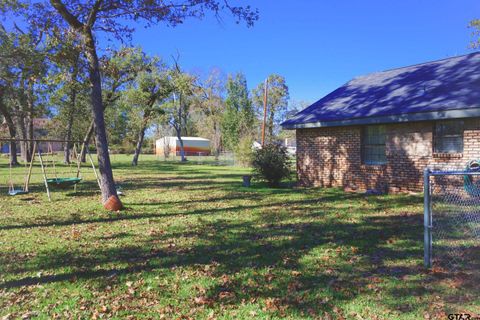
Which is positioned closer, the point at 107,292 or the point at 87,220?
the point at 107,292

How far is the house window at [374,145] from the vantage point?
11837 millimetres

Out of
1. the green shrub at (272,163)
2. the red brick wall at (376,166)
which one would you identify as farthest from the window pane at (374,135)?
the green shrub at (272,163)

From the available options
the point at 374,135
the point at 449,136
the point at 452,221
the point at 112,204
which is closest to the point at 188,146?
the point at 374,135

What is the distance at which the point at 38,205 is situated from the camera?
1018cm

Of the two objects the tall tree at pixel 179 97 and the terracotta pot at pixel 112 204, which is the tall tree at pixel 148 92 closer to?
the tall tree at pixel 179 97

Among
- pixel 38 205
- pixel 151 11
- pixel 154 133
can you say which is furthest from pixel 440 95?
pixel 154 133

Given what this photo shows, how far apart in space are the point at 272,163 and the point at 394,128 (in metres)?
4.38

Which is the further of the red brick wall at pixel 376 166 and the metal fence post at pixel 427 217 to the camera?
the red brick wall at pixel 376 166

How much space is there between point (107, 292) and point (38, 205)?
7236 mm

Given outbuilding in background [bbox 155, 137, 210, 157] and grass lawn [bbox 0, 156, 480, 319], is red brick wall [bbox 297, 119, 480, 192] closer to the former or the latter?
grass lawn [bbox 0, 156, 480, 319]

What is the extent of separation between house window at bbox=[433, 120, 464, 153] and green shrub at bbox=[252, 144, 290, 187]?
5.17 m

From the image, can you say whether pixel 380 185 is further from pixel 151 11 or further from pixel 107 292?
pixel 107 292

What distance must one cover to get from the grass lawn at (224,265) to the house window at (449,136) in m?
2.43

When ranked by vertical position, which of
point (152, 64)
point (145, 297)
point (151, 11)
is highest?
point (152, 64)
